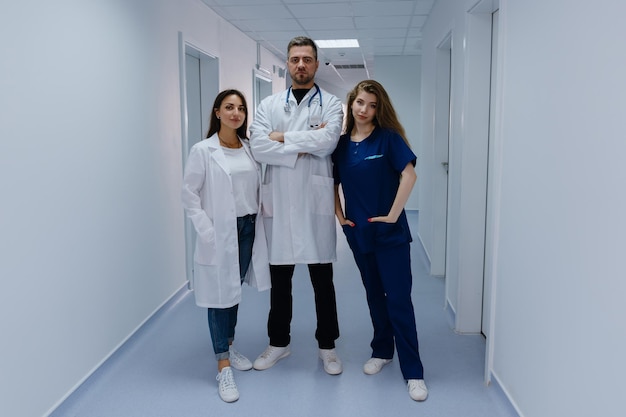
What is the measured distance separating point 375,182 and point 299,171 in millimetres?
356

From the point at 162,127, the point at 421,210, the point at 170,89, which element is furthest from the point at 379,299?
the point at 421,210

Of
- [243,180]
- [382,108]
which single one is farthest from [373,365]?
[382,108]

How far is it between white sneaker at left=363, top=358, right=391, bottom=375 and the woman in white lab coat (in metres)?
0.61

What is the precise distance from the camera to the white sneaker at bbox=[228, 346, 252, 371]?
2578 mm

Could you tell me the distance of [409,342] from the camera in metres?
2.37

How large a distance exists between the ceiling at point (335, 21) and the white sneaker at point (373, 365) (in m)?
3.02

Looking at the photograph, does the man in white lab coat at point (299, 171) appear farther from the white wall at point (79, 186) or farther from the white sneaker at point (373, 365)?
the white wall at point (79, 186)

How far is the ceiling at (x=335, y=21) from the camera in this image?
4.51 metres

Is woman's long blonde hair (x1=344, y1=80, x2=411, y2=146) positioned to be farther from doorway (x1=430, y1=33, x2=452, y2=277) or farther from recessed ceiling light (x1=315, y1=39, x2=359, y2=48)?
recessed ceiling light (x1=315, y1=39, x2=359, y2=48)

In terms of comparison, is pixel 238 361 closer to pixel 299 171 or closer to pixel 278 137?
pixel 299 171

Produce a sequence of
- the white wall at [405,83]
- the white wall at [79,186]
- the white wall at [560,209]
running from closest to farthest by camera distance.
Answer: the white wall at [560,209], the white wall at [79,186], the white wall at [405,83]

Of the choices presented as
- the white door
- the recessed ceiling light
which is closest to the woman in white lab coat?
the white door

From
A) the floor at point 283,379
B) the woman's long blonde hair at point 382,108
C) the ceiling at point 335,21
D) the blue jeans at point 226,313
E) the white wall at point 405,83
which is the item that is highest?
the ceiling at point 335,21

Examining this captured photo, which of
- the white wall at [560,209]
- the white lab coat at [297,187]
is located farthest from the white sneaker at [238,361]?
the white wall at [560,209]
